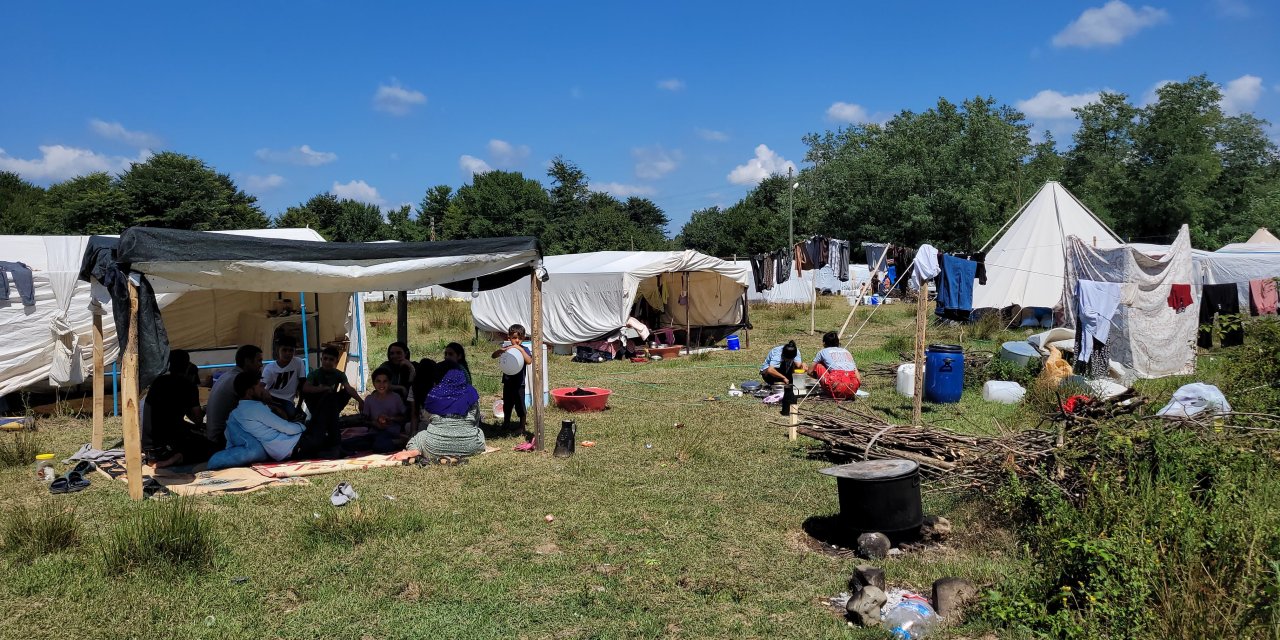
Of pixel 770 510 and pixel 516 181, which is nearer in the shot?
pixel 770 510

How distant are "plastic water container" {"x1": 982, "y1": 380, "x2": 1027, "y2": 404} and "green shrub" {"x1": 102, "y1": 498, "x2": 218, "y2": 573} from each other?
9.08 m

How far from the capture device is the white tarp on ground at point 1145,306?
38.7 ft

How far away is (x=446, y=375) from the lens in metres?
8.16

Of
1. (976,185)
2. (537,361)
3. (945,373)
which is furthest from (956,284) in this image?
(976,185)

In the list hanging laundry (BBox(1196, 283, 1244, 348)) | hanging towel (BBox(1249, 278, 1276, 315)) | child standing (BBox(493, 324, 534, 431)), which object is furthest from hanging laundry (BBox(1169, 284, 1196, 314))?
child standing (BBox(493, 324, 534, 431))

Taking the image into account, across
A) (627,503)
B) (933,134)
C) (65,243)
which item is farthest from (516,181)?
(627,503)

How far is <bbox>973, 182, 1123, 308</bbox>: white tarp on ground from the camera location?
65.0 ft

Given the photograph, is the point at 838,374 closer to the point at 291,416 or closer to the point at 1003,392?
the point at 1003,392

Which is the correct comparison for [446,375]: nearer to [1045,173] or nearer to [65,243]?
[65,243]

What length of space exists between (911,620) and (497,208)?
190 ft

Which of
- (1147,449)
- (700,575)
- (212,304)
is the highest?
(212,304)

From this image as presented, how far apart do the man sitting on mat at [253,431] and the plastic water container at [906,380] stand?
761 cm

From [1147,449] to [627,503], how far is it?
3540 millimetres

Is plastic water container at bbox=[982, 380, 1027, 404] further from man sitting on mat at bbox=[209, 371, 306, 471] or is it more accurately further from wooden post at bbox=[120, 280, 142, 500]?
wooden post at bbox=[120, 280, 142, 500]
